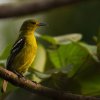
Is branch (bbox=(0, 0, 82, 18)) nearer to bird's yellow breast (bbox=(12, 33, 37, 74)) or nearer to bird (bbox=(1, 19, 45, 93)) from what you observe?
bird (bbox=(1, 19, 45, 93))

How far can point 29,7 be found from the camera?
7.55ft

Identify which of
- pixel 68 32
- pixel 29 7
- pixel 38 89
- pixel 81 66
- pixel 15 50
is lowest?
pixel 68 32

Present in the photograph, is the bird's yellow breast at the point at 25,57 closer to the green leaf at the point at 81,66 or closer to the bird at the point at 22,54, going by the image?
the bird at the point at 22,54

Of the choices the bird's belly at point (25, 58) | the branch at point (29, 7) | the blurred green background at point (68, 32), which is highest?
the branch at point (29, 7)

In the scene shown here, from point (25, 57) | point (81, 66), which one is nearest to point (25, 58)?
point (25, 57)

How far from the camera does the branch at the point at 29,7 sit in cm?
221

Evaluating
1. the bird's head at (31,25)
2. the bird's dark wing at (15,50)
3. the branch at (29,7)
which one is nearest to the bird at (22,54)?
the bird's dark wing at (15,50)

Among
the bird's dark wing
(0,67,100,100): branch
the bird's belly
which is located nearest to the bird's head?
the bird's dark wing

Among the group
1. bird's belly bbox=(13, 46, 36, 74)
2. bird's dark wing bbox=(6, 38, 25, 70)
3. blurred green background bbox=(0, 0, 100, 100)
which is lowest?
blurred green background bbox=(0, 0, 100, 100)

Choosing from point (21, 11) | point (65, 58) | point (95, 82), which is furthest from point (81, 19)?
point (21, 11)

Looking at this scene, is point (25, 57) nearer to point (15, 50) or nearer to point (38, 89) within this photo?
point (15, 50)

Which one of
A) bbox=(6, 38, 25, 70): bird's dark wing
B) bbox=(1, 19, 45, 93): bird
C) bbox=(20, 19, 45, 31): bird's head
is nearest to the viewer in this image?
bbox=(6, 38, 25, 70): bird's dark wing

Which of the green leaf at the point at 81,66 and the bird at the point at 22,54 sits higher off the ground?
the bird at the point at 22,54

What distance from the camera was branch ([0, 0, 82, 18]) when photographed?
2.21 meters
